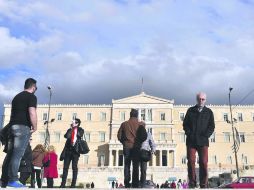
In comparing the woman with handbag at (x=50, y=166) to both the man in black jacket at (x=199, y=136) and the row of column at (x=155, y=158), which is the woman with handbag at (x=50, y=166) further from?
the row of column at (x=155, y=158)

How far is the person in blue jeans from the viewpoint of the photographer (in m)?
7.75

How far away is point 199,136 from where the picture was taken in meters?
9.24

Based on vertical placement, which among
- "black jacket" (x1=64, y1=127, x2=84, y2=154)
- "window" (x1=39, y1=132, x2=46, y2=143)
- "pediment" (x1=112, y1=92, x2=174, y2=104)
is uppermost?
"pediment" (x1=112, y1=92, x2=174, y2=104)

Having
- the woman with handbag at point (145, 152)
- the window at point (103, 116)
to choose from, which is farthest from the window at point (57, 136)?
the woman with handbag at point (145, 152)

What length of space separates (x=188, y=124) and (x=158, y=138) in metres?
60.7

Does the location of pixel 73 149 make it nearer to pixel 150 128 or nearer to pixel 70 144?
pixel 70 144

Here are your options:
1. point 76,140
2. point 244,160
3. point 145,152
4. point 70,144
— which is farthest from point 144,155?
point 244,160

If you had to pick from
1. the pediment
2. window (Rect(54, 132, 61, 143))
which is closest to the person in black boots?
the pediment

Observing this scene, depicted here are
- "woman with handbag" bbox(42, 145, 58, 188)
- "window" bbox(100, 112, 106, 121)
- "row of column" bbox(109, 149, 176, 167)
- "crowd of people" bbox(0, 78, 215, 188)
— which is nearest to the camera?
"crowd of people" bbox(0, 78, 215, 188)

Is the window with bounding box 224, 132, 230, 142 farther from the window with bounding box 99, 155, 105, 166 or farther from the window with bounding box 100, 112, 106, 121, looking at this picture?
the window with bounding box 100, 112, 106, 121

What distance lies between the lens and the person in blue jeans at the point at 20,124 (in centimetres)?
775

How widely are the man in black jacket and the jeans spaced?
12.4 ft

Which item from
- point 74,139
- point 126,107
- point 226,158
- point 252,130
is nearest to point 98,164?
point 126,107

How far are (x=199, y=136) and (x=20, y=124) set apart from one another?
409cm
